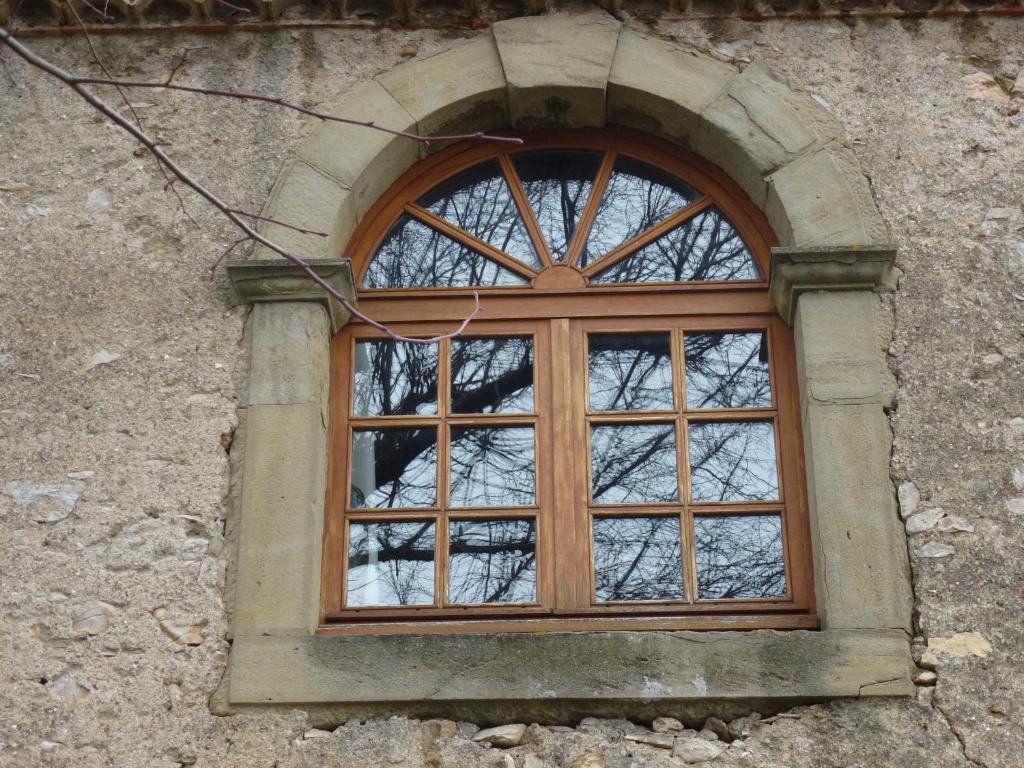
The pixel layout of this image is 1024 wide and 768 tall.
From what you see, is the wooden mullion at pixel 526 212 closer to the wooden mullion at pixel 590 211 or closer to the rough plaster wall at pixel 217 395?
the wooden mullion at pixel 590 211

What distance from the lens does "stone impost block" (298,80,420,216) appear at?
17.5 feet

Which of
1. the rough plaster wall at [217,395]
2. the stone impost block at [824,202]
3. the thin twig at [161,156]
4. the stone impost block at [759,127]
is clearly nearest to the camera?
the thin twig at [161,156]

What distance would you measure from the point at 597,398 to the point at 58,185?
2.12 meters

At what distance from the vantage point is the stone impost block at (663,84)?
17.8 ft

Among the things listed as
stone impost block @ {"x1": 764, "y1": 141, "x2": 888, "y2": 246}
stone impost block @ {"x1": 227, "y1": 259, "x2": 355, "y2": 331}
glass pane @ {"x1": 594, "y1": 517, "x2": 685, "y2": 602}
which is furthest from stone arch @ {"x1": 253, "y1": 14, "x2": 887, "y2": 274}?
glass pane @ {"x1": 594, "y1": 517, "x2": 685, "y2": 602}

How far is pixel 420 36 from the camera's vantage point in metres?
5.66


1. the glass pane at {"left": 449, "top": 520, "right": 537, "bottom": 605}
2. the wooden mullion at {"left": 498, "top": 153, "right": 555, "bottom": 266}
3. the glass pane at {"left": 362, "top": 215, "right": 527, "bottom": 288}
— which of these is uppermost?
the wooden mullion at {"left": 498, "top": 153, "right": 555, "bottom": 266}

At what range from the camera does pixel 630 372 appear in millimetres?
5145

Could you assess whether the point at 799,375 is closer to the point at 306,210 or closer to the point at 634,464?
the point at 634,464

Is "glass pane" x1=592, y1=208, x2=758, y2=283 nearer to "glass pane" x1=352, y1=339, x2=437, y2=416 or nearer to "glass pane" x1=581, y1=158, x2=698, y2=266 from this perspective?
"glass pane" x1=581, y1=158, x2=698, y2=266

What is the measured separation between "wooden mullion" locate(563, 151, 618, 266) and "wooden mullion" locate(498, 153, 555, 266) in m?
0.08

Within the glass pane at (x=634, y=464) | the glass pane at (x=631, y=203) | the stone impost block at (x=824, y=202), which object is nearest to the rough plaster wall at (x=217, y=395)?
the stone impost block at (x=824, y=202)

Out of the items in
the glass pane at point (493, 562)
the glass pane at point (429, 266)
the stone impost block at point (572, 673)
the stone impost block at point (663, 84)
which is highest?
the stone impost block at point (663, 84)

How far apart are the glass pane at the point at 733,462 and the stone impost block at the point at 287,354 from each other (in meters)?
1.30
